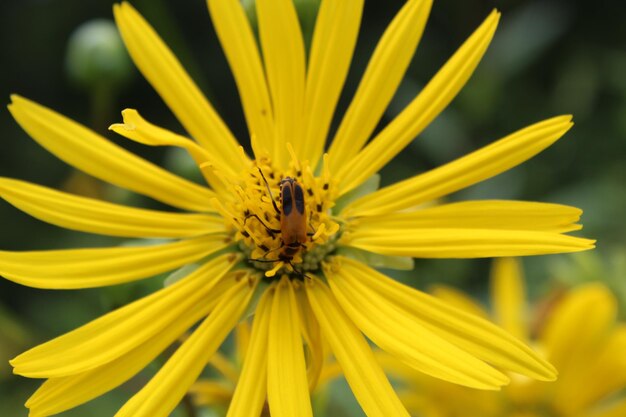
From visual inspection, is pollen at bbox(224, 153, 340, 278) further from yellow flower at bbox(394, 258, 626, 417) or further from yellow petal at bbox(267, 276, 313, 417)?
yellow flower at bbox(394, 258, 626, 417)

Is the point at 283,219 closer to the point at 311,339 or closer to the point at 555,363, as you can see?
the point at 311,339

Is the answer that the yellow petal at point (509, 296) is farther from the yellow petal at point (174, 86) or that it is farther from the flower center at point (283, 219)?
the yellow petal at point (174, 86)

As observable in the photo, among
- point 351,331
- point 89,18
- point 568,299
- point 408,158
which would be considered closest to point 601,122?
point 408,158

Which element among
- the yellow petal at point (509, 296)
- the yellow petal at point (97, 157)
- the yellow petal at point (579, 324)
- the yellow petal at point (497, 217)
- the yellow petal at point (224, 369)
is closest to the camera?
the yellow petal at point (497, 217)

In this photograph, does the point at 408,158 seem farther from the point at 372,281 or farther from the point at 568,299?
the point at 372,281

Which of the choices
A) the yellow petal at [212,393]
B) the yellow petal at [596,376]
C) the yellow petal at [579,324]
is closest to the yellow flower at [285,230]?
the yellow petal at [212,393]

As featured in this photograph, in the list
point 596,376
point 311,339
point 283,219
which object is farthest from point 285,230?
point 596,376

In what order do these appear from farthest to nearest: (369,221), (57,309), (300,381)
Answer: (57,309) < (369,221) < (300,381)
